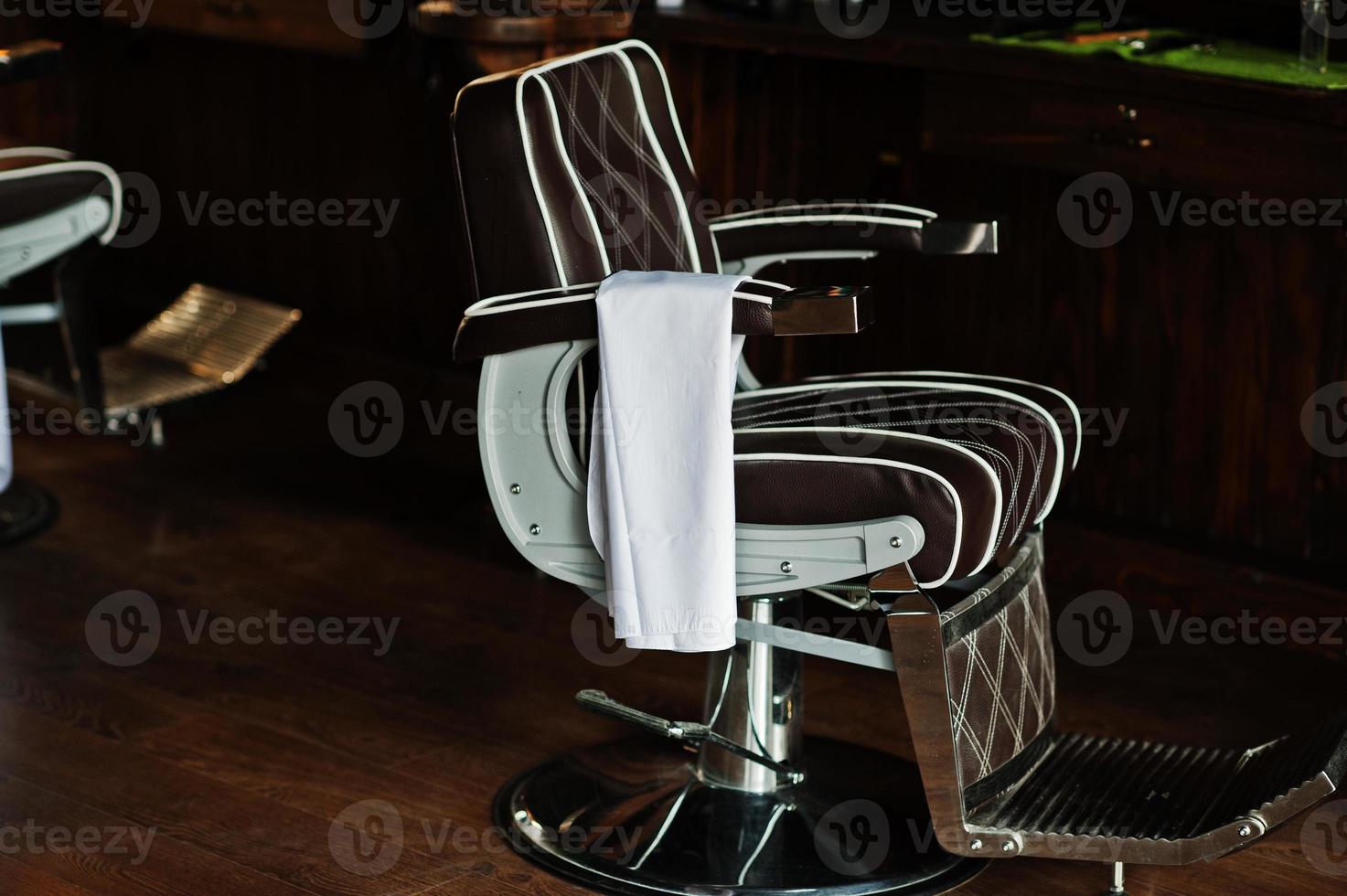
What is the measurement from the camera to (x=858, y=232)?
223cm

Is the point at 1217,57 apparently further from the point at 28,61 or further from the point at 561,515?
the point at 28,61

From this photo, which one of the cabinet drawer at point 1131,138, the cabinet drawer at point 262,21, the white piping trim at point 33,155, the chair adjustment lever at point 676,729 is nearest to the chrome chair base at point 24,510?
the white piping trim at point 33,155

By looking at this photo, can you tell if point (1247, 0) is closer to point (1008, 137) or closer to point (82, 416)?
point (1008, 137)

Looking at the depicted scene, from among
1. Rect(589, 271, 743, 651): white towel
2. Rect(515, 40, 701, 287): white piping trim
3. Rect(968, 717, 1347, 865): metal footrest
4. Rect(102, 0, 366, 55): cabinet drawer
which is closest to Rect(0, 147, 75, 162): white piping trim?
Rect(102, 0, 366, 55): cabinet drawer

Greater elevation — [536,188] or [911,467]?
[536,188]

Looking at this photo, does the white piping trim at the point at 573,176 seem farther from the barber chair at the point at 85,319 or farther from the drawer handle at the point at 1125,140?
the barber chair at the point at 85,319

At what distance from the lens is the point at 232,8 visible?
3564mm

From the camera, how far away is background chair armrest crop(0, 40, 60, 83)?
2.89 metres

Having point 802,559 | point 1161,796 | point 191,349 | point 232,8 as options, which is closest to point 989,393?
point 802,559

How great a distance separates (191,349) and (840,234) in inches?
87.7

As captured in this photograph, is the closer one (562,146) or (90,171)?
(562,146)

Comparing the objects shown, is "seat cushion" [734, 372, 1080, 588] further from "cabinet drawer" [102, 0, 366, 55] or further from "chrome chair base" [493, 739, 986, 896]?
"cabinet drawer" [102, 0, 366, 55]

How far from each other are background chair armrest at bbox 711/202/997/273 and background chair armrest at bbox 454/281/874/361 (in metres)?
0.48

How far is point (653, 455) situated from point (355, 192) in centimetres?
215
